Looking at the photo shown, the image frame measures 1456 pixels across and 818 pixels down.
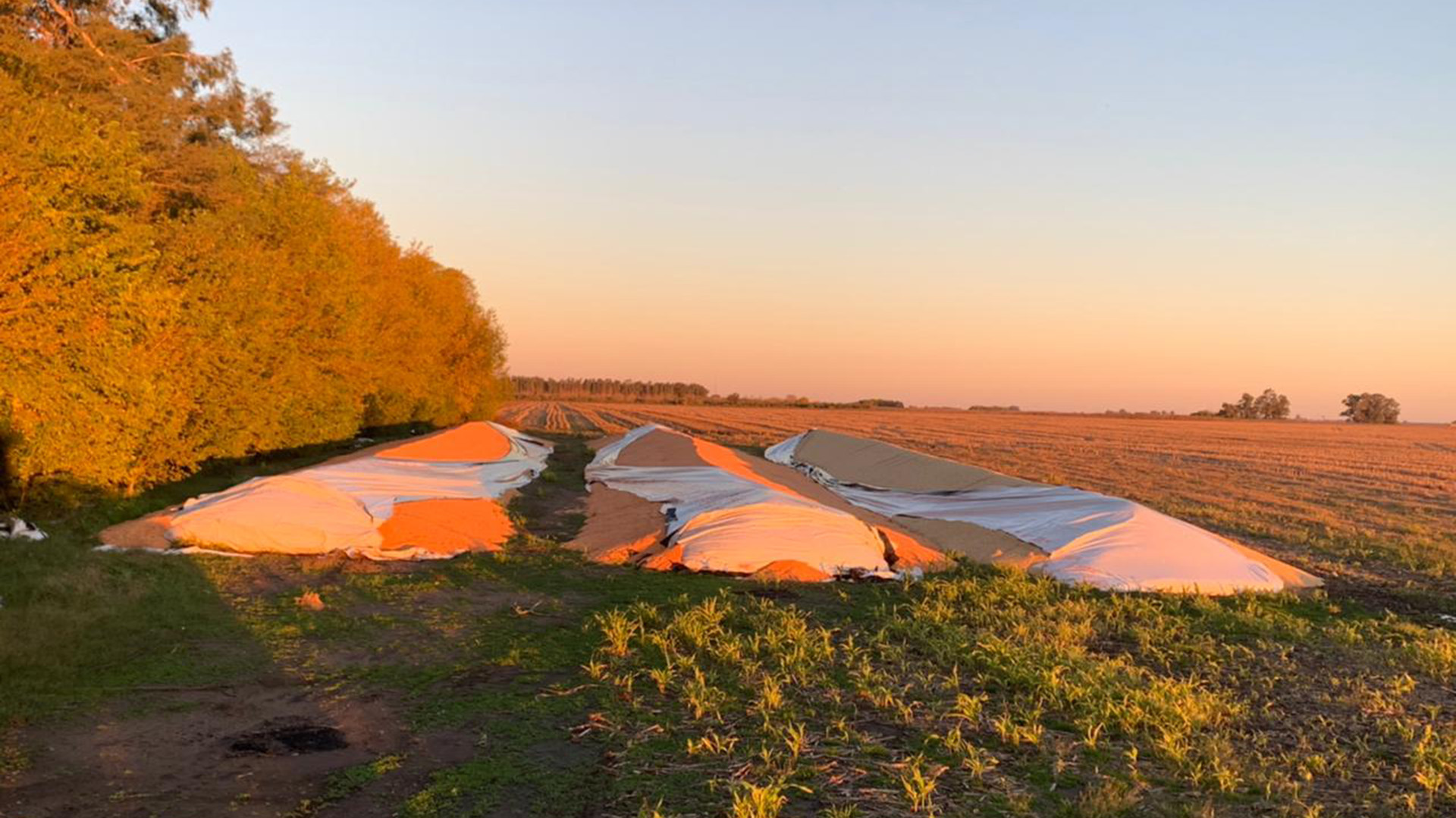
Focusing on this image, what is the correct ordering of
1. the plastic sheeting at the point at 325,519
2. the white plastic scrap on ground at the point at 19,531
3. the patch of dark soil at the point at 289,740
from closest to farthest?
the patch of dark soil at the point at 289,740 < the white plastic scrap on ground at the point at 19,531 < the plastic sheeting at the point at 325,519

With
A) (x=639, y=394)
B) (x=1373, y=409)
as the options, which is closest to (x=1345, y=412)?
(x=1373, y=409)

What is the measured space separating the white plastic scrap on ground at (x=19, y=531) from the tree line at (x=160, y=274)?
1086 millimetres

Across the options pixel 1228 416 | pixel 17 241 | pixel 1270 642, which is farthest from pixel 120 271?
pixel 1228 416

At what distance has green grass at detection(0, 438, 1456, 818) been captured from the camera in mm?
4145

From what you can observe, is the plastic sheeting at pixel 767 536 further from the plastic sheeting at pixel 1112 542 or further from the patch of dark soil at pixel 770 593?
the plastic sheeting at pixel 1112 542

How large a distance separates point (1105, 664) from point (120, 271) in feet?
44.3

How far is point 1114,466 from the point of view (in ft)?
89.4

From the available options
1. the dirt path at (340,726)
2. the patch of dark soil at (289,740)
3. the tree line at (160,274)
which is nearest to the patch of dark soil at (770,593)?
the dirt path at (340,726)

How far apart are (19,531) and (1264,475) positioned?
30071 millimetres

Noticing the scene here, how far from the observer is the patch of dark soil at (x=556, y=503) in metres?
12.9

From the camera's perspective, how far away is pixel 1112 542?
1034cm

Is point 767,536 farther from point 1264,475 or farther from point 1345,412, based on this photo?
point 1345,412

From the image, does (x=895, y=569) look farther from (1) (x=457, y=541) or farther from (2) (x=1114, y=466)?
(2) (x=1114, y=466)

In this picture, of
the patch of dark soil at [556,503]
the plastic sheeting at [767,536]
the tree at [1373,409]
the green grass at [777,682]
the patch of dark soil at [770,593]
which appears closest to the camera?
the green grass at [777,682]
